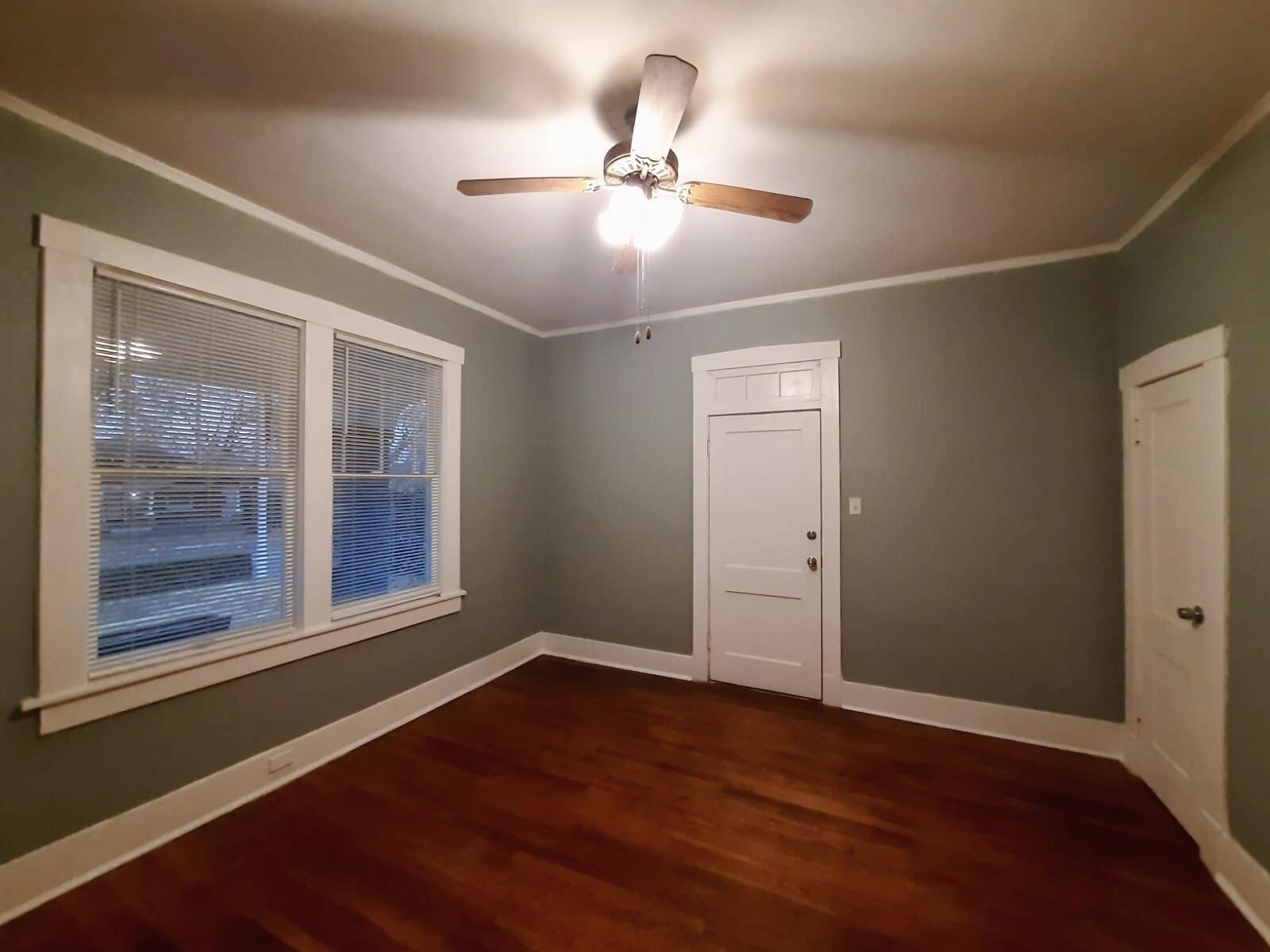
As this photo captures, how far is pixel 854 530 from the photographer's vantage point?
3.08 metres

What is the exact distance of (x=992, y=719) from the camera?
8.95 ft

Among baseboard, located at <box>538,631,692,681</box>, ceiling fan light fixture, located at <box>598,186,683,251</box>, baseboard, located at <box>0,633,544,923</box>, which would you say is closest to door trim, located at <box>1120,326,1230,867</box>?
ceiling fan light fixture, located at <box>598,186,683,251</box>

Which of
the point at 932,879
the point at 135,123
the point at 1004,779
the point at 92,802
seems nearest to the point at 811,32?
the point at 135,123

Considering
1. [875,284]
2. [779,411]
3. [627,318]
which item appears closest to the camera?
[875,284]

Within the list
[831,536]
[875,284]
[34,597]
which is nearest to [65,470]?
[34,597]

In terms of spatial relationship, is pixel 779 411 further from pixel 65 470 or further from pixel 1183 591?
pixel 65 470

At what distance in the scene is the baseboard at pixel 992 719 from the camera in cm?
252

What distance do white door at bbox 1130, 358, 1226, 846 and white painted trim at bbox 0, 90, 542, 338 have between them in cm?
384

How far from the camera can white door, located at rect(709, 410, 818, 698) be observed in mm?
3188

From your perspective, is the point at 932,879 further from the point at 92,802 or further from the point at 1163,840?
the point at 92,802

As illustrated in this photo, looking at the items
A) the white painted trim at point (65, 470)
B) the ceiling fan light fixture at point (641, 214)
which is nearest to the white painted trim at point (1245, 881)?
the ceiling fan light fixture at point (641, 214)

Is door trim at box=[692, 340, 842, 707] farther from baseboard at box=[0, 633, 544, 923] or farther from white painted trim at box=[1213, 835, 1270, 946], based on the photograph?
baseboard at box=[0, 633, 544, 923]

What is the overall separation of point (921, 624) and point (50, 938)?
3874mm

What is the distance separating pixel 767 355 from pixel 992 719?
8.36 feet
